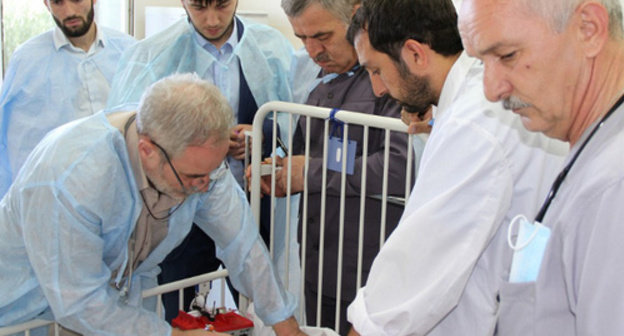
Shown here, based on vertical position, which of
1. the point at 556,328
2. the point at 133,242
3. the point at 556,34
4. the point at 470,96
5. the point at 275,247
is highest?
the point at 556,34

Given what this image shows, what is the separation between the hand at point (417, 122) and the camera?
1.57 metres

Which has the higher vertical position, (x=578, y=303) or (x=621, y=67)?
(x=621, y=67)

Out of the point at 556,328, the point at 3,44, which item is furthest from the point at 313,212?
the point at 3,44

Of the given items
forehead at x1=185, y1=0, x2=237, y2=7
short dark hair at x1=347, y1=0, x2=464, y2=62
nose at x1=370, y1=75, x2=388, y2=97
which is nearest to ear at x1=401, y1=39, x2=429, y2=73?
short dark hair at x1=347, y1=0, x2=464, y2=62

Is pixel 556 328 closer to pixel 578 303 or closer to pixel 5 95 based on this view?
pixel 578 303

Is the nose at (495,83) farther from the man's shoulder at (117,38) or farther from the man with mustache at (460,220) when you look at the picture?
the man's shoulder at (117,38)

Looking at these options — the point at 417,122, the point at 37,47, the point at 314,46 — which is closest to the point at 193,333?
the point at 417,122

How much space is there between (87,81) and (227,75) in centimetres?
88

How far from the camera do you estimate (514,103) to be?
94 cm

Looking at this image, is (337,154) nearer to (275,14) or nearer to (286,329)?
(286,329)

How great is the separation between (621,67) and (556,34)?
91 millimetres

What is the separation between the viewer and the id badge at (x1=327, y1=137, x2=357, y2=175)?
1821 mm

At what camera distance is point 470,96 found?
1.14 m

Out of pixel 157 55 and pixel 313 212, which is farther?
pixel 157 55
